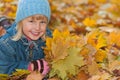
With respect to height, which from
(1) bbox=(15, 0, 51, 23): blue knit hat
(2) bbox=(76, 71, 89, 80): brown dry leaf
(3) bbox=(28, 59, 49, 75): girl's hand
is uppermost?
(1) bbox=(15, 0, 51, 23): blue knit hat

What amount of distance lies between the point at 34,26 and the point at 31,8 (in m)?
0.16

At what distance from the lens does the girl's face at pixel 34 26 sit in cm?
327

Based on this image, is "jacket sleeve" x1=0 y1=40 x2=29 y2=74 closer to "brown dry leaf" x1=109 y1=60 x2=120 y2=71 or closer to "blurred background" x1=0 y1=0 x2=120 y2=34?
"brown dry leaf" x1=109 y1=60 x2=120 y2=71

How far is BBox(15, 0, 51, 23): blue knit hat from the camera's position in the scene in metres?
3.22

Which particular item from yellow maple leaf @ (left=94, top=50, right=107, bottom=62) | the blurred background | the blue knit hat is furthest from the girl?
the blurred background

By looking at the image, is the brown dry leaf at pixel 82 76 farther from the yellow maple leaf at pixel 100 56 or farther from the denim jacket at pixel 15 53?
Answer: the denim jacket at pixel 15 53

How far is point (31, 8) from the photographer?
3.23 metres

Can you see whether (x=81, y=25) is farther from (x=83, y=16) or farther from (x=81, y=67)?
(x=81, y=67)

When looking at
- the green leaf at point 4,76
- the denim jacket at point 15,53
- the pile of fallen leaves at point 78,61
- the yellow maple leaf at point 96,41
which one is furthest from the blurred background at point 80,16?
the green leaf at point 4,76

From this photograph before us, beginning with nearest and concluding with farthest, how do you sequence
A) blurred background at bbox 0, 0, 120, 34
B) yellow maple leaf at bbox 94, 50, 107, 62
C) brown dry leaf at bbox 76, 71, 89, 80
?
brown dry leaf at bbox 76, 71, 89, 80 < yellow maple leaf at bbox 94, 50, 107, 62 < blurred background at bbox 0, 0, 120, 34

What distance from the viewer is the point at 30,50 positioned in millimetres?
3396

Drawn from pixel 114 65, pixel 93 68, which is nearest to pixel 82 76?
pixel 93 68

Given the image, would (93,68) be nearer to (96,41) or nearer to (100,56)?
(100,56)

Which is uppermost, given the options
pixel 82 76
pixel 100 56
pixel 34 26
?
pixel 34 26
